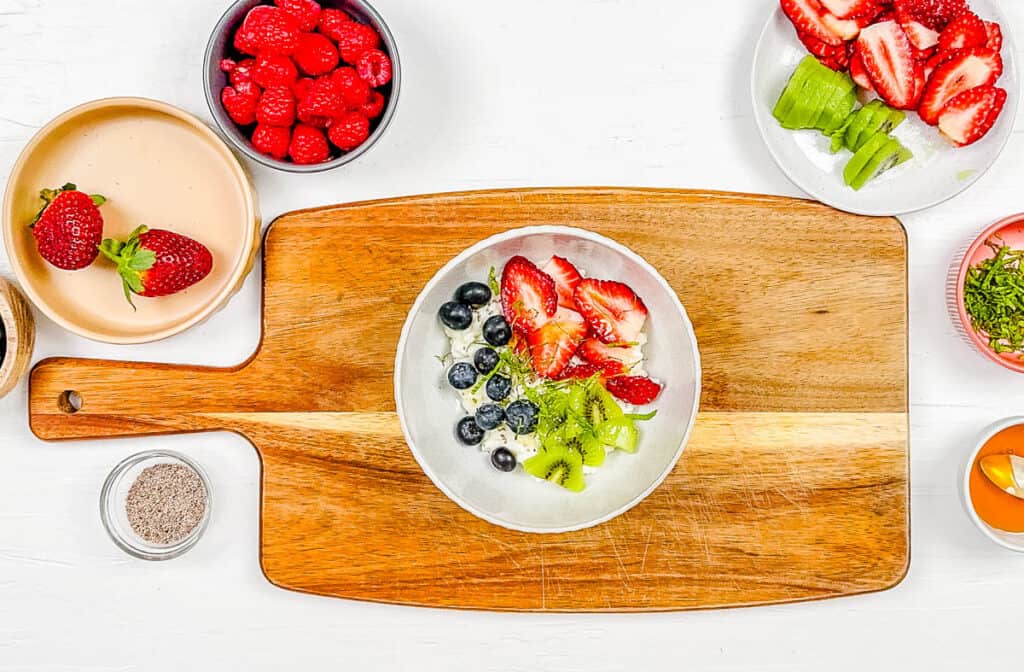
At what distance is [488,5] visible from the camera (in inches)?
56.9

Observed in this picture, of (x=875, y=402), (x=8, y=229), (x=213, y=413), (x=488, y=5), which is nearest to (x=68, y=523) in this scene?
(x=213, y=413)

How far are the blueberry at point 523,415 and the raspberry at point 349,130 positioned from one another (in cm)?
42

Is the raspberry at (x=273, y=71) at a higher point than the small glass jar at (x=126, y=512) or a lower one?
higher

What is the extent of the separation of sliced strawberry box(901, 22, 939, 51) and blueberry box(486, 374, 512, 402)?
0.76m

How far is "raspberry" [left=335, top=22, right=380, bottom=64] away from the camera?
132 cm

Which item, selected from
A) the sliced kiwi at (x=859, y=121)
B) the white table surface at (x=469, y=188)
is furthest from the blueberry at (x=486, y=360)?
the sliced kiwi at (x=859, y=121)

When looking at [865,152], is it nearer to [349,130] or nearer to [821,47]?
[821,47]

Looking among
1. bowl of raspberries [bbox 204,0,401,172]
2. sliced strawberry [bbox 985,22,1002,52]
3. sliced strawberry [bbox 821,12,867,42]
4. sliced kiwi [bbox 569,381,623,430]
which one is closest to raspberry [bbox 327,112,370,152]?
bowl of raspberries [bbox 204,0,401,172]

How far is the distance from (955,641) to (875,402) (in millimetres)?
420

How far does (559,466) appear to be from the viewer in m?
1.29

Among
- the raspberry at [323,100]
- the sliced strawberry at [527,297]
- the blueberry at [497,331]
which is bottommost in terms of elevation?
the blueberry at [497,331]

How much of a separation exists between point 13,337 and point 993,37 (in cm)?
145

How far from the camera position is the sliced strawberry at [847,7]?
136 cm

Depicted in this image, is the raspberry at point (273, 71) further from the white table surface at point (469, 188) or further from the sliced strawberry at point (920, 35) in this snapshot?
the sliced strawberry at point (920, 35)
